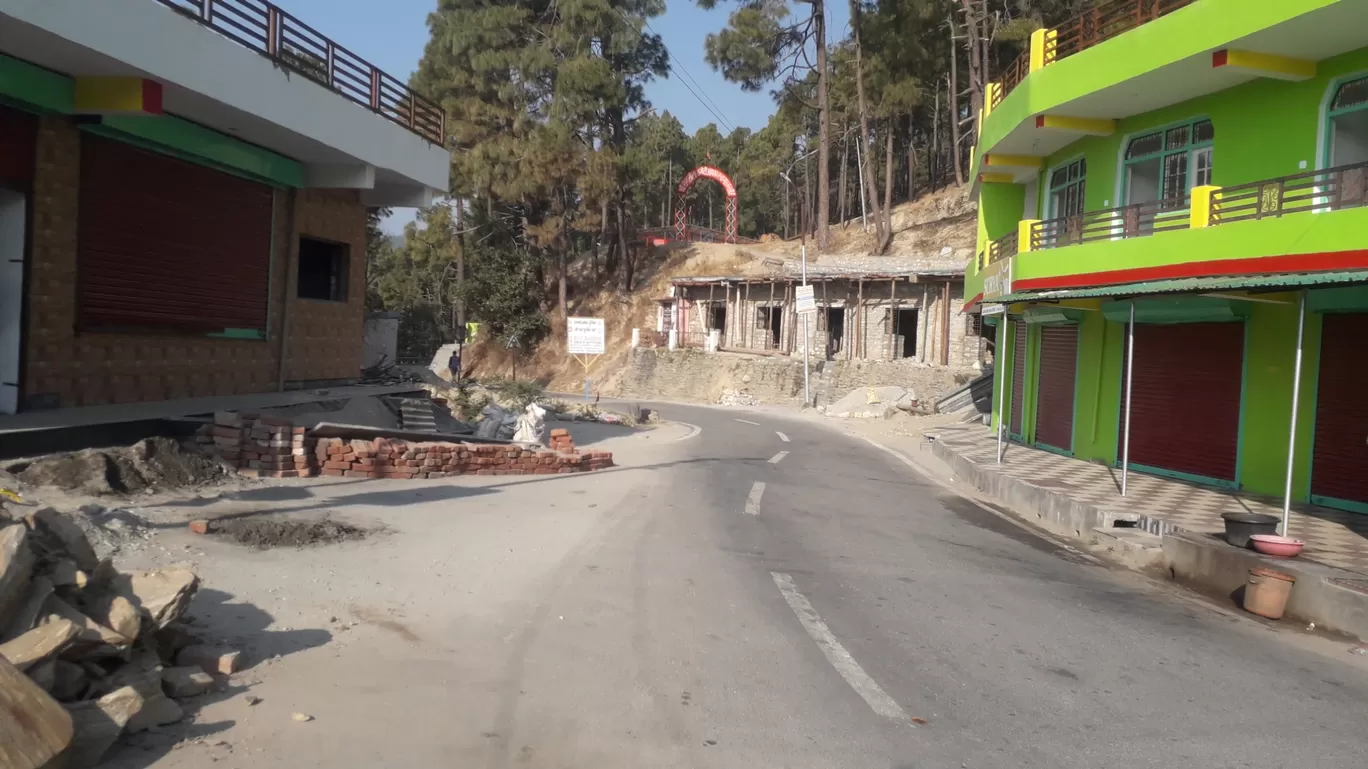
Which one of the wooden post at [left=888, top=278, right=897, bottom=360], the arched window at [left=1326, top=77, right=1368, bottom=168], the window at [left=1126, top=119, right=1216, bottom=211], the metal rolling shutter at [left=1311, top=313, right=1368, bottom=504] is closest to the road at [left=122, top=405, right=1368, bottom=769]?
the metal rolling shutter at [left=1311, top=313, right=1368, bottom=504]

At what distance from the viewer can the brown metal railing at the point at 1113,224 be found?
14.9 metres

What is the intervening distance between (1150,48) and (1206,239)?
3163 mm

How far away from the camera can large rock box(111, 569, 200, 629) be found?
462cm

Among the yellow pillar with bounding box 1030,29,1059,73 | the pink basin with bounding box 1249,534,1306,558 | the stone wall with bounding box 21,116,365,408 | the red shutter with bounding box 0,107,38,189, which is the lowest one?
the pink basin with bounding box 1249,534,1306,558

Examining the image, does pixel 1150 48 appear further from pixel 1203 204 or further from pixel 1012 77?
pixel 1012 77

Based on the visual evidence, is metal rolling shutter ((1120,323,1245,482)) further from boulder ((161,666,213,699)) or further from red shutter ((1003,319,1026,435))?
boulder ((161,666,213,699))

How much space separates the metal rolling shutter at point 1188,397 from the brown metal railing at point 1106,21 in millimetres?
5061

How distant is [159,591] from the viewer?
471 centimetres

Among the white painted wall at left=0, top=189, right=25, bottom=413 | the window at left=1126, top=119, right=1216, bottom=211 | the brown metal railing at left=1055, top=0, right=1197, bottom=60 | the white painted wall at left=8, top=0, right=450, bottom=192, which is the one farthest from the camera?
the brown metal railing at left=1055, top=0, right=1197, bottom=60

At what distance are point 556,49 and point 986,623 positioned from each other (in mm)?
44109

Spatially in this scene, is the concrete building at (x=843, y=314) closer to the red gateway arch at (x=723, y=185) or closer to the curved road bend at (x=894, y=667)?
the red gateway arch at (x=723, y=185)

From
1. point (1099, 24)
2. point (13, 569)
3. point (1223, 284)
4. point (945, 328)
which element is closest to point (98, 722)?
point (13, 569)

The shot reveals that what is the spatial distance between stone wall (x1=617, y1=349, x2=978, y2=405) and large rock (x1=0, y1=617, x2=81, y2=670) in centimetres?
2857

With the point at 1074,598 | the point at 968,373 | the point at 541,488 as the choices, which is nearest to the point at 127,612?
the point at 1074,598
